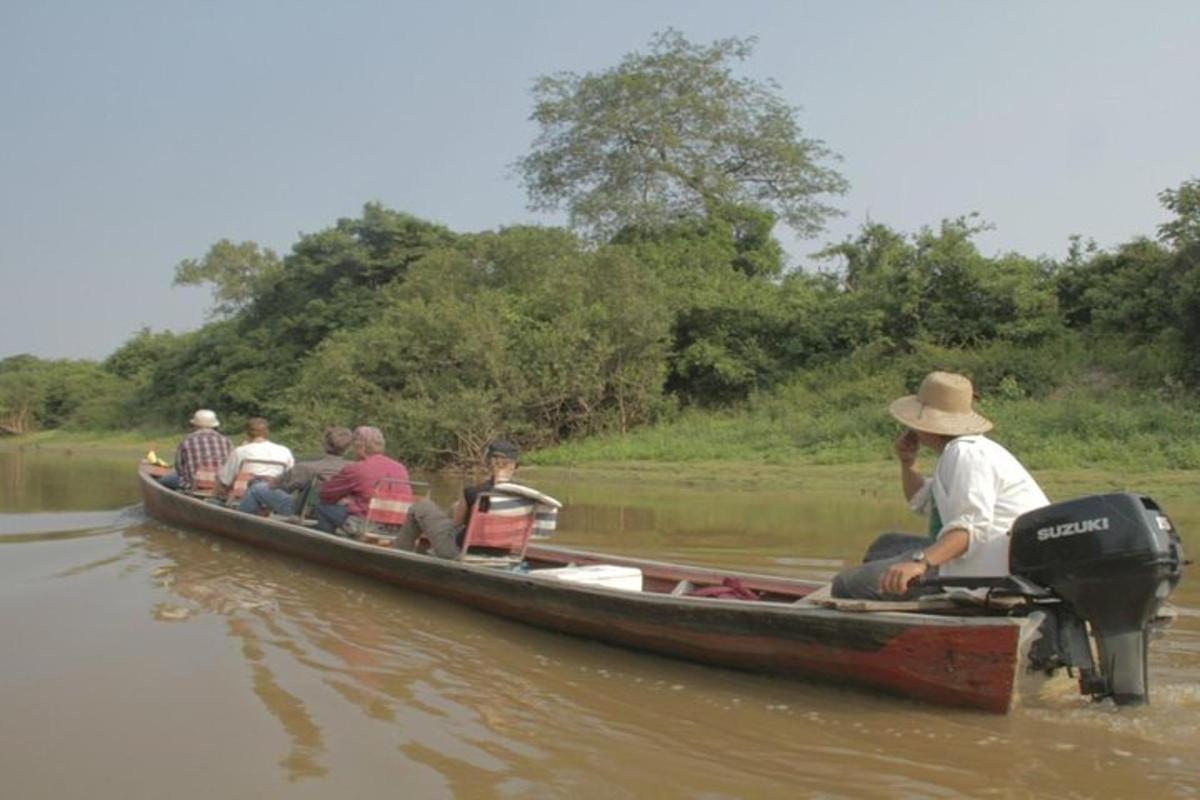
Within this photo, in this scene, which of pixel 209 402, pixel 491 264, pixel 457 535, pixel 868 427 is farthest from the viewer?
pixel 209 402

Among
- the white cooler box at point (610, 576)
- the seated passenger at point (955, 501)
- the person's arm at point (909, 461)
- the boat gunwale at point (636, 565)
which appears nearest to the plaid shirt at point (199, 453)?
the boat gunwale at point (636, 565)

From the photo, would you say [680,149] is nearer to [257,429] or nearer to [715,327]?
[715,327]

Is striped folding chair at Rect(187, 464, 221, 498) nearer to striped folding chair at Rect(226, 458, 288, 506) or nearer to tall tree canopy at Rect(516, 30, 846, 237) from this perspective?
striped folding chair at Rect(226, 458, 288, 506)

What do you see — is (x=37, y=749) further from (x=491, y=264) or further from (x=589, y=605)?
(x=491, y=264)

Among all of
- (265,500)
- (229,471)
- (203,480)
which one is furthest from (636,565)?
(203,480)

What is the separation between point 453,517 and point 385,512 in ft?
4.26

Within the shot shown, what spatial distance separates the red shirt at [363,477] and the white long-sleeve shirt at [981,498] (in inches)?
191

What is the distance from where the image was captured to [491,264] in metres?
27.5

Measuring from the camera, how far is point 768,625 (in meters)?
5.01

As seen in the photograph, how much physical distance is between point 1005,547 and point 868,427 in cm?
1350

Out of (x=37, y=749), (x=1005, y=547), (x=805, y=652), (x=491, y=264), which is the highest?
(x=491, y=264)

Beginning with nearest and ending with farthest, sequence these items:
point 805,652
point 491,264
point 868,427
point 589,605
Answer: point 805,652, point 589,605, point 868,427, point 491,264

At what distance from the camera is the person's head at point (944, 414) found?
4.82m

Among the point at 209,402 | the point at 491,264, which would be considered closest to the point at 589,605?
the point at 491,264
